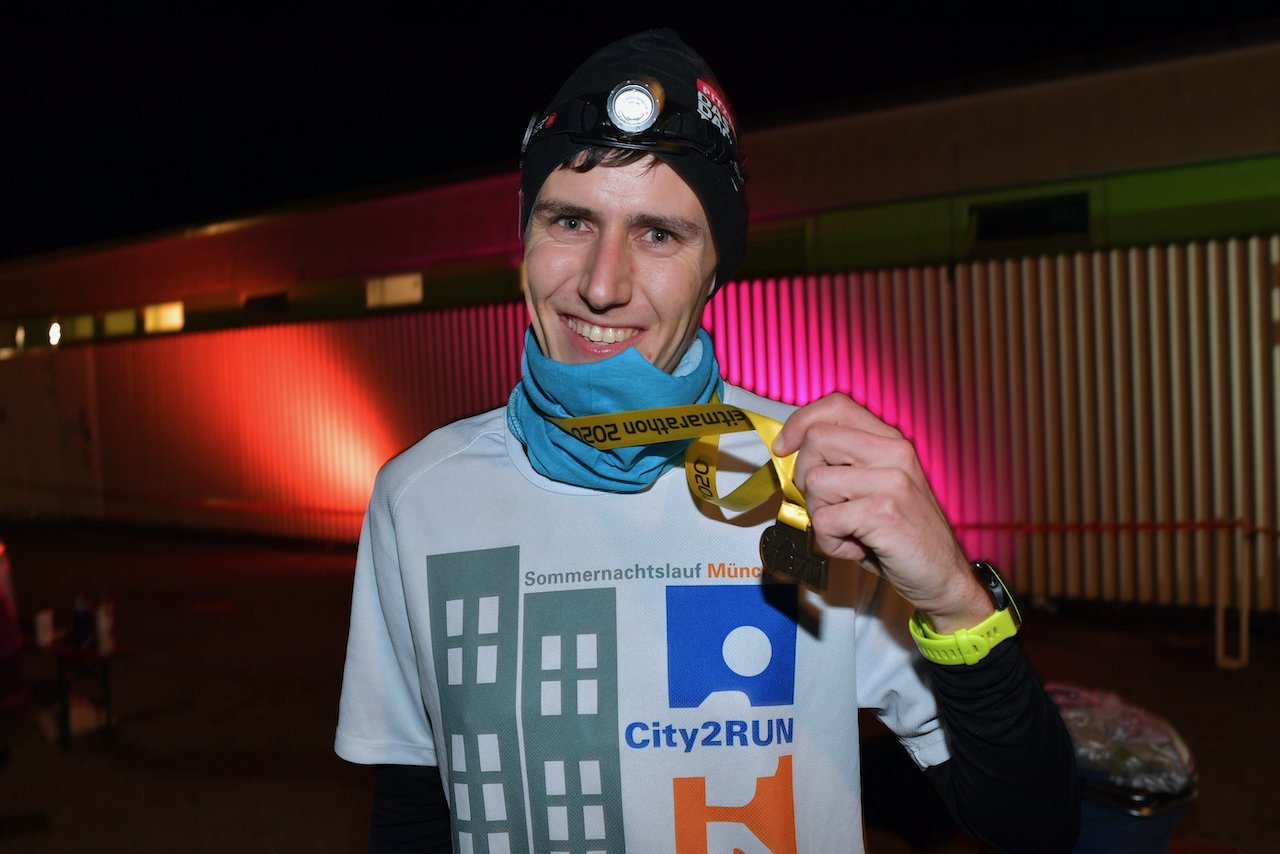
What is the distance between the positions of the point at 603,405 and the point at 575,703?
1.53 feet

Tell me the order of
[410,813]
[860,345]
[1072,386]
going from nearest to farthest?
[410,813], [1072,386], [860,345]

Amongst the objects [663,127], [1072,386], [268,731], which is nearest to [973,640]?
[663,127]

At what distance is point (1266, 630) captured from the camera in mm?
7262

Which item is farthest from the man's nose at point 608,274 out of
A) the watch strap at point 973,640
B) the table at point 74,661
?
the table at point 74,661

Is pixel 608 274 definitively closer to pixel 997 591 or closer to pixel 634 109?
pixel 634 109

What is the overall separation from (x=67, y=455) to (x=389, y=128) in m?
9.75

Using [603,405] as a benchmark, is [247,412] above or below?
below

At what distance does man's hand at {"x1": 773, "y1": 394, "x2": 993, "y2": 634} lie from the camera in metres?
1.04

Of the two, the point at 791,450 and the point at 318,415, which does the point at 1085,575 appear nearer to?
the point at 791,450

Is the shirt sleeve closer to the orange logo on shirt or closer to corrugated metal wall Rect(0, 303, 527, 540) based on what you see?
the orange logo on shirt

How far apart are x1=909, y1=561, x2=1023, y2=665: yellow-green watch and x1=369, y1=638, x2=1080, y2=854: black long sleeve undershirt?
16 mm

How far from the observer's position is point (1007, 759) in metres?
1.11

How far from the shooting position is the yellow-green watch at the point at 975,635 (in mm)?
1064

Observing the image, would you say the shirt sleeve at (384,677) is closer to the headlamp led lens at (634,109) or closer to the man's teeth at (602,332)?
the man's teeth at (602,332)
